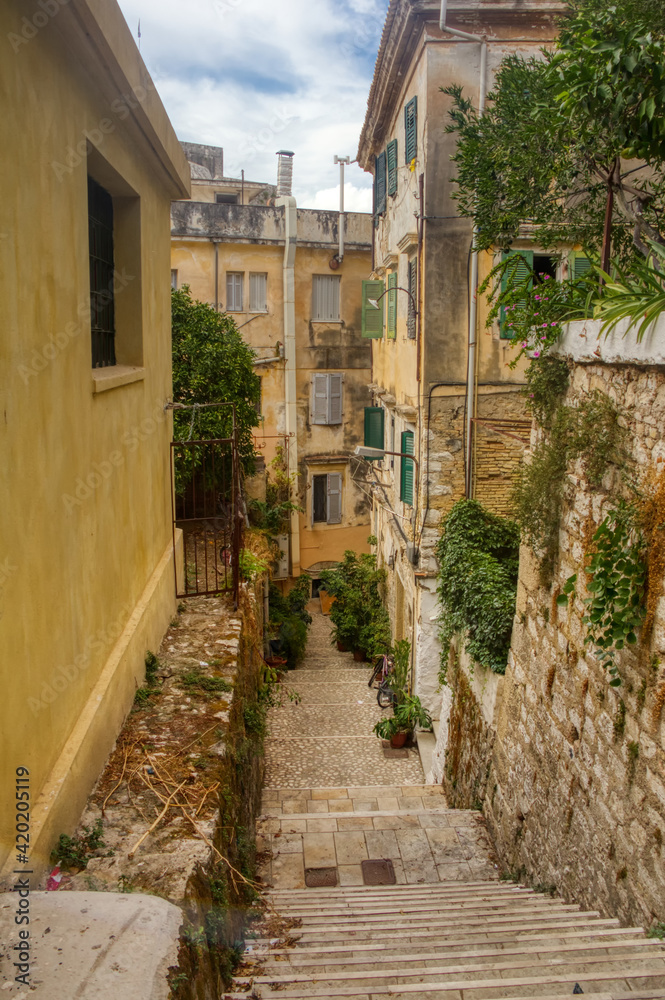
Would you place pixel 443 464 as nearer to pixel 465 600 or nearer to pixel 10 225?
pixel 465 600

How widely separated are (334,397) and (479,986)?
2009cm

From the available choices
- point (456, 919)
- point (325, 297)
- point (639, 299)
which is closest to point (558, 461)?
point (639, 299)

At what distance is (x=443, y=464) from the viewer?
13.0 m

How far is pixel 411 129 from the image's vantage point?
1312 cm

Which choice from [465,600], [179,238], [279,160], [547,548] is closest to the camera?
[547,548]

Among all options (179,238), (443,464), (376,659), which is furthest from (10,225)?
(179,238)

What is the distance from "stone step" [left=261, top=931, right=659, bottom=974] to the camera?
4.36m

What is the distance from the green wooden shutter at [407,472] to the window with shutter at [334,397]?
29.7ft

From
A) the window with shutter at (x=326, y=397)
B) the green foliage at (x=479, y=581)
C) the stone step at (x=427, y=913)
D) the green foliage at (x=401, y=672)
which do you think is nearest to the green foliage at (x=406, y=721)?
the green foliage at (x=401, y=672)

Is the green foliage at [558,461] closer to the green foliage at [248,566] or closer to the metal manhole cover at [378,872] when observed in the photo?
the metal manhole cover at [378,872]

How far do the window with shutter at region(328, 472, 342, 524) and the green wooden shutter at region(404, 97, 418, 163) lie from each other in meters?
11.5

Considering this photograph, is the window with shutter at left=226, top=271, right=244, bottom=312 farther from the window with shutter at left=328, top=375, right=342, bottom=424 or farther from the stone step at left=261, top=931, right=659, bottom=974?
the stone step at left=261, top=931, right=659, bottom=974

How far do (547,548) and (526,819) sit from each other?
2423mm

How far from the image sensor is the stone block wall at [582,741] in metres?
4.60
